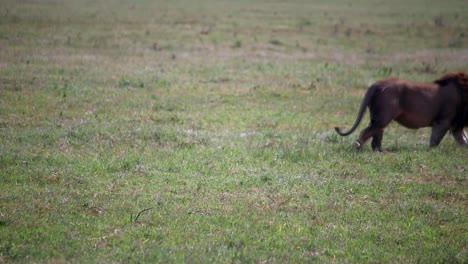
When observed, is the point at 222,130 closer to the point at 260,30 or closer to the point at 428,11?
the point at 260,30

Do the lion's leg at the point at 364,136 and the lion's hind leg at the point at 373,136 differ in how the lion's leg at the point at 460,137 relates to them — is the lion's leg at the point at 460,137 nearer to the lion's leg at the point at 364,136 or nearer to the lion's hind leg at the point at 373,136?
the lion's hind leg at the point at 373,136

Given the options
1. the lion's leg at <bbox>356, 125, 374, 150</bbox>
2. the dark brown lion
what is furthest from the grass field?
the dark brown lion

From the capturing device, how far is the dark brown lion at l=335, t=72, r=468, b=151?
474 inches

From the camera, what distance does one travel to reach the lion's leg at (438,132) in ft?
41.3

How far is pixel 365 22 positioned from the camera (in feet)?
115

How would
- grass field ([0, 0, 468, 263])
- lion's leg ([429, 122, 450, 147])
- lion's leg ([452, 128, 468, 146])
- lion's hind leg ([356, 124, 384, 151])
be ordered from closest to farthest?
A: grass field ([0, 0, 468, 263]), lion's hind leg ([356, 124, 384, 151]), lion's leg ([429, 122, 450, 147]), lion's leg ([452, 128, 468, 146])

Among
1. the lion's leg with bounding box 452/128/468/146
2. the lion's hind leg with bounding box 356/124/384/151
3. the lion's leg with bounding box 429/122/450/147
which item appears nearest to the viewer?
the lion's hind leg with bounding box 356/124/384/151

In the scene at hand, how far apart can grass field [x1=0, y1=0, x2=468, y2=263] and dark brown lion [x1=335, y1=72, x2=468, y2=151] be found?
38cm

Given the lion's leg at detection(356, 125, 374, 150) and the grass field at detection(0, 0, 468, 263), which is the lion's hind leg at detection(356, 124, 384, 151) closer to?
the lion's leg at detection(356, 125, 374, 150)

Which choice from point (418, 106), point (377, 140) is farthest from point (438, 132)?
point (377, 140)

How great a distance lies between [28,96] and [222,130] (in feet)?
14.8

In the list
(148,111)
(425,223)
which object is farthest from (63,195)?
(148,111)

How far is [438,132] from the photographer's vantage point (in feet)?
Answer: 41.4

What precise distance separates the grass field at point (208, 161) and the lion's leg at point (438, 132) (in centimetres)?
23
